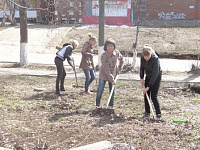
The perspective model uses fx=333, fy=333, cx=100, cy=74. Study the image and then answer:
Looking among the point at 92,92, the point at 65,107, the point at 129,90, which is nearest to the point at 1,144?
the point at 65,107

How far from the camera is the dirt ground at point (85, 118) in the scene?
14.4 ft

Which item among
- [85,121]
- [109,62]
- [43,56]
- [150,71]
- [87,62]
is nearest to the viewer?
[85,121]

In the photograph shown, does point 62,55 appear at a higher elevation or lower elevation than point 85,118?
higher

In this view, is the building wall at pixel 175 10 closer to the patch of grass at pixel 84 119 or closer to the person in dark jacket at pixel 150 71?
the patch of grass at pixel 84 119

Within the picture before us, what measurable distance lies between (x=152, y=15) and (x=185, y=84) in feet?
82.0

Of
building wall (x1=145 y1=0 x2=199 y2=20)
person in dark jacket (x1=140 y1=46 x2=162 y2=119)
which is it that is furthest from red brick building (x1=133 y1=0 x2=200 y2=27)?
person in dark jacket (x1=140 y1=46 x2=162 y2=119)

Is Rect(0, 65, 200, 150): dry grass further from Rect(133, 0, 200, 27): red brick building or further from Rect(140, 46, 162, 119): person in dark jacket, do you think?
Rect(133, 0, 200, 27): red brick building

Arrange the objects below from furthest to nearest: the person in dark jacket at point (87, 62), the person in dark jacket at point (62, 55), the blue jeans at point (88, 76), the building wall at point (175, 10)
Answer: the building wall at point (175, 10) → the blue jeans at point (88, 76) → the person in dark jacket at point (87, 62) → the person in dark jacket at point (62, 55)

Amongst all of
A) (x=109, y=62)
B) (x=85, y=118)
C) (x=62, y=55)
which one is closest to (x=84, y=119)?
(x=85, y=118)

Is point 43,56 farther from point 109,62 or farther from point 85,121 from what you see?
point 85,121

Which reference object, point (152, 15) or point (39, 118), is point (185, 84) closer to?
point (39, 118)

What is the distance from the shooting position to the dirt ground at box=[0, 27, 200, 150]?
439cm

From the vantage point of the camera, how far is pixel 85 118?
5617 millimetres

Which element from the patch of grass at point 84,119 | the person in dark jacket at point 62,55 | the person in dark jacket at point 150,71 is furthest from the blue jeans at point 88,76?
the person in dark jacket at point 150,71
